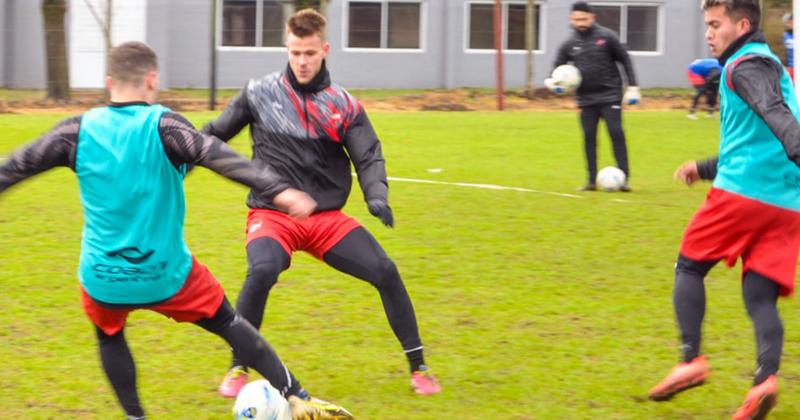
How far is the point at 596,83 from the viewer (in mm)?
12836

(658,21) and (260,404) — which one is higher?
(658,21)

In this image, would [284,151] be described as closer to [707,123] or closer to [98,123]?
[98,123]

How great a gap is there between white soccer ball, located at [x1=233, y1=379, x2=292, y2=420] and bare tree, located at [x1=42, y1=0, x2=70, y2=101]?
21516 millimetres

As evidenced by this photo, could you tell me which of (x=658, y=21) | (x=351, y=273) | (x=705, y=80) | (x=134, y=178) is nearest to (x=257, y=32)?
(x=658, y=21)

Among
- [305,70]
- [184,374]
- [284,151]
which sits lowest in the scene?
[184,374]

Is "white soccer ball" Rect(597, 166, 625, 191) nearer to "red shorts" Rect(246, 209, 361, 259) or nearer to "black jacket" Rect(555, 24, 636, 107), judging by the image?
"black jacket" Rect(555, 24, 636, 107)

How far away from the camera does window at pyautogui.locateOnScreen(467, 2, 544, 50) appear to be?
1355 inches

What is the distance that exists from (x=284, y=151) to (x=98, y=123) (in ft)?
4.60

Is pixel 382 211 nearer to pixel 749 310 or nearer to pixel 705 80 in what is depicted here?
pixel 749 310

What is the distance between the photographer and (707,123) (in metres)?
22.2

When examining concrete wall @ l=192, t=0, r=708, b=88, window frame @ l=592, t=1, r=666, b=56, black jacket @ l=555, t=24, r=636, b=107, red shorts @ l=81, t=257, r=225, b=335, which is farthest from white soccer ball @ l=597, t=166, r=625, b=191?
window frame @ l=592, t=1, r=666, b=56

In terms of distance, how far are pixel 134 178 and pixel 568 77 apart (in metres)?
8.61

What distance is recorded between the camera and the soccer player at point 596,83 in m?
12.8

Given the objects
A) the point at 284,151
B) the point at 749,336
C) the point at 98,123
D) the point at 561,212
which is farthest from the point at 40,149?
the point at 561,212
